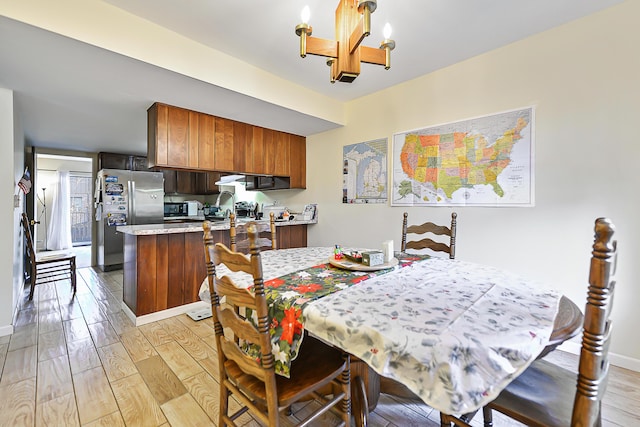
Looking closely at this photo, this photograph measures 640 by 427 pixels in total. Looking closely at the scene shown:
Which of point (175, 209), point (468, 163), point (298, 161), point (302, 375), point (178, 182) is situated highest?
point (298, 161)

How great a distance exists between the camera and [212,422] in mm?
1424

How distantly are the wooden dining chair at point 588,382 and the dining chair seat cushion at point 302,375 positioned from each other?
1.96ft

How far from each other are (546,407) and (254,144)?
11.5 feet

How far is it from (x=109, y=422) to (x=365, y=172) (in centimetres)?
299

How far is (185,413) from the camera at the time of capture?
58.6 inches

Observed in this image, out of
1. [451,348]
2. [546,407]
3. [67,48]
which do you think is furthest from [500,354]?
[67,48]

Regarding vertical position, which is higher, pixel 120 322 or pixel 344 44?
pixel 344 44

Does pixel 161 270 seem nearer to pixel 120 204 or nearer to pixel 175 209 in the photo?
pixel 120 204

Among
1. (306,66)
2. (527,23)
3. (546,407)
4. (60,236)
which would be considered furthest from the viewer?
(60,236)

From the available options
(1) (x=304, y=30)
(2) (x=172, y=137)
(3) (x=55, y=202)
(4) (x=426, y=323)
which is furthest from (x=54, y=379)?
(3) (x=55, y=202)

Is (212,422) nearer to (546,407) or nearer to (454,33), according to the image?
(546,407)

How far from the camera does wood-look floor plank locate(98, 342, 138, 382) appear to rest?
1836 mm

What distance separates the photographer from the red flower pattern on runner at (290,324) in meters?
0.98

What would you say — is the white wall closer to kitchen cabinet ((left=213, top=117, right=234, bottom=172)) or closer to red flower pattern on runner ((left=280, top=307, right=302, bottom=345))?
kitchen cabinet ((left=213, top=117, right=234, bottom=172))
